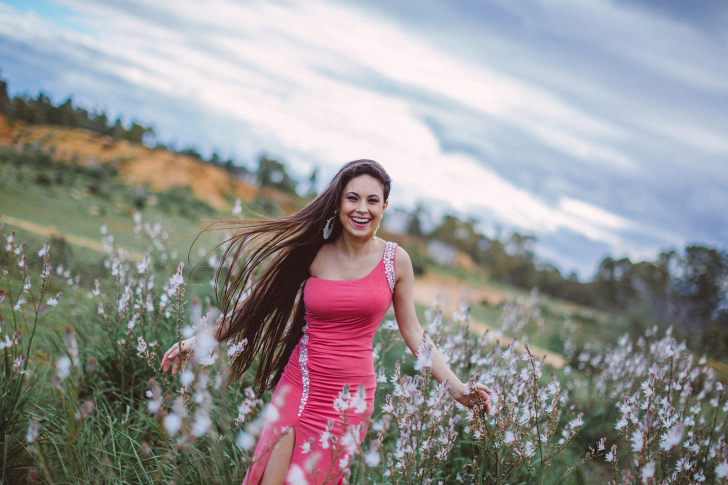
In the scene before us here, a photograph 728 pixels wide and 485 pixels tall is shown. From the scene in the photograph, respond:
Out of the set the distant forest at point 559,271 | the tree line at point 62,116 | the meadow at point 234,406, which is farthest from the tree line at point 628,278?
the tree line at point 62,116

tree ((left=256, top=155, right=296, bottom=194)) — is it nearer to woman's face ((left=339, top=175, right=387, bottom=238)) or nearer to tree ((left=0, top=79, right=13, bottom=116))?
tree ((left=0, top=79, right=13, bottom=116))

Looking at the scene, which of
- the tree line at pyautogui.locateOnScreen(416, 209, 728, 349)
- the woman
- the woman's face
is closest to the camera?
the woman

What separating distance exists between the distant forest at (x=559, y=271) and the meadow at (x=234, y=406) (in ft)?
33.0

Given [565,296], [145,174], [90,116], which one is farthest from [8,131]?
[565,296]

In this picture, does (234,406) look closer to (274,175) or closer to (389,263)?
(389,263)

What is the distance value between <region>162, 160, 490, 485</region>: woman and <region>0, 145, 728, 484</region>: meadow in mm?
168

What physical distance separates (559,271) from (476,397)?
57858mm

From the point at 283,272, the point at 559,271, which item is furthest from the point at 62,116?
the point at 559,271

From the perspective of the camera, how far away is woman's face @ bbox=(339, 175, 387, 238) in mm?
3008

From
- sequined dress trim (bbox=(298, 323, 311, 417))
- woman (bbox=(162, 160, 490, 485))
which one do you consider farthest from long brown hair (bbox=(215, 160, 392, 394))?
sequined dress trim (bbox=(298, 323, 311, 417))

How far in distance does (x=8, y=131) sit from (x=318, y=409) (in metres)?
37.9

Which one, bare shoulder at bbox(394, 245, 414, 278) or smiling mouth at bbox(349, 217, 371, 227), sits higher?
smiling mouth at bbox(349, 217, 371, 227)

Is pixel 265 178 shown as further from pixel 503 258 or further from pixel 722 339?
pixel 722 339

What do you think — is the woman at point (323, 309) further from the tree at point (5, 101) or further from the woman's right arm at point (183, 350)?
the tree at point (5, 101)
